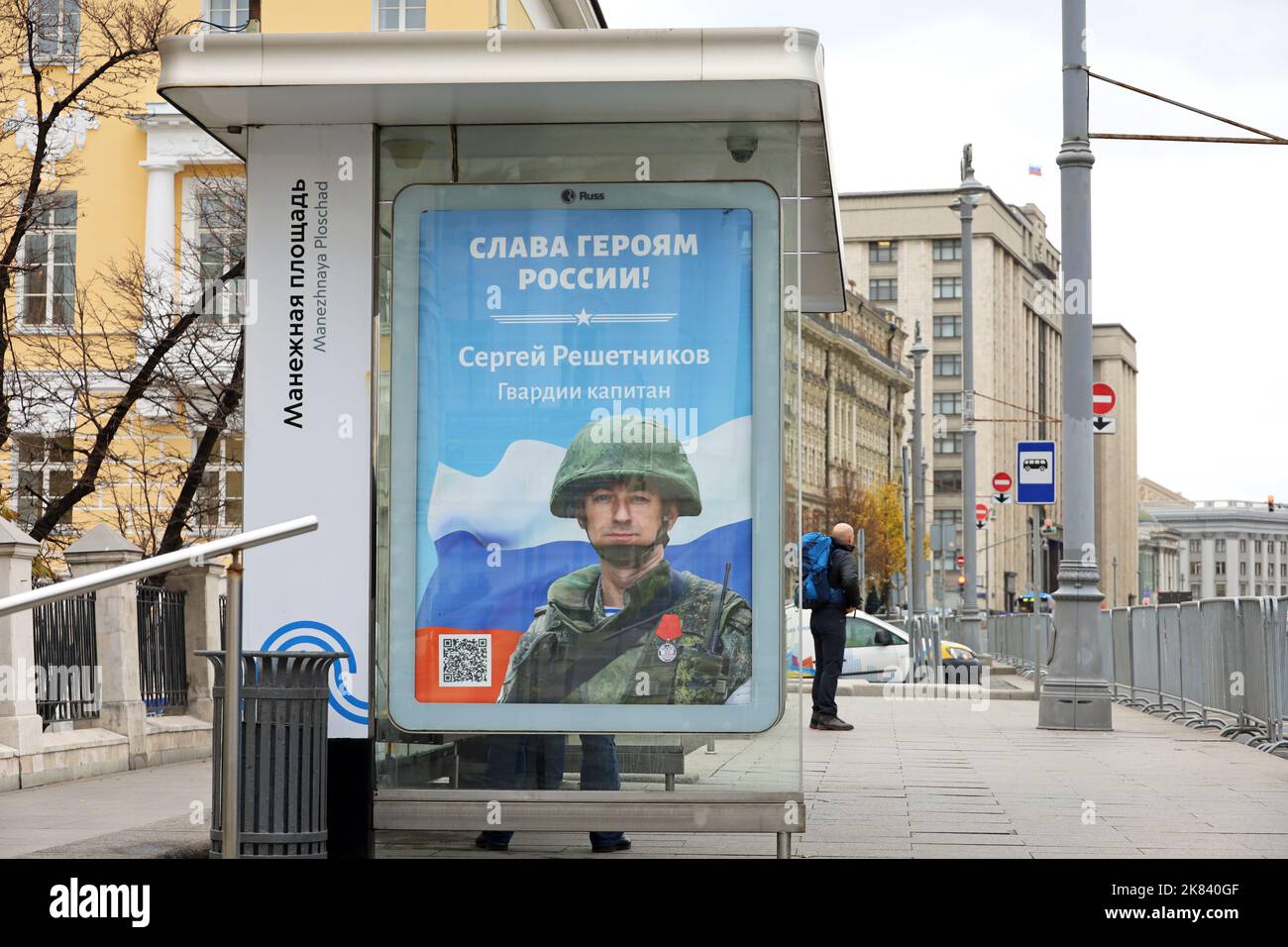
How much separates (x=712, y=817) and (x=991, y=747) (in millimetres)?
7706

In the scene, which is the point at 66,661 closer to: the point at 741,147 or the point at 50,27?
the point at 741,147

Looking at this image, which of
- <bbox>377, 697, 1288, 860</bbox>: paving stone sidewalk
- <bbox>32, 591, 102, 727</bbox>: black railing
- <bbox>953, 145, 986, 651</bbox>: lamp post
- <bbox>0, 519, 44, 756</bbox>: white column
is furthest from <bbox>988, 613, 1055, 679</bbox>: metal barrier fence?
<bbox>0, 519, 44, 756</bbox>: white column

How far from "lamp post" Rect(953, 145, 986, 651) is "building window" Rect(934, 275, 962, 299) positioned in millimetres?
102082

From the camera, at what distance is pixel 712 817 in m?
7.32

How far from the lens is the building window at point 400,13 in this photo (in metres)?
34.7

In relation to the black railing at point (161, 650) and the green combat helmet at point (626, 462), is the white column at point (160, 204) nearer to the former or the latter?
the black railing at point (161, 650)

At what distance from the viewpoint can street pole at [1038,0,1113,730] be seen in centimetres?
1633

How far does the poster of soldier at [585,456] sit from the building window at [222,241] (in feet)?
51.8

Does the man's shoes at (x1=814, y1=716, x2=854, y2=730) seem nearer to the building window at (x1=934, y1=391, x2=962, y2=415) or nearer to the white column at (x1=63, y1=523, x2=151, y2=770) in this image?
the white column at (x1=63, y1=523, x2=151, y2=770)

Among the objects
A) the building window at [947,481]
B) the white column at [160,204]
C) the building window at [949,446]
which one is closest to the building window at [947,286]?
the building window at [949,446]

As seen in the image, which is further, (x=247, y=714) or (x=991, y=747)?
(x=991, y=747)

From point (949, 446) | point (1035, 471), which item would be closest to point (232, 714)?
point (1035, 471)
